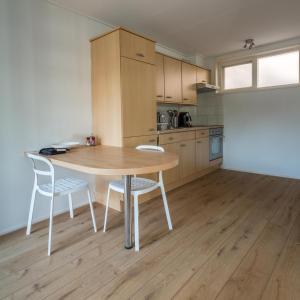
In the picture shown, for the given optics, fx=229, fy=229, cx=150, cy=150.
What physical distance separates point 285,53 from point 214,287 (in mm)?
3920

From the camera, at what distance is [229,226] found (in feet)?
7.36

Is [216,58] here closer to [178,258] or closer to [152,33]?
[152,33]

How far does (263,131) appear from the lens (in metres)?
4.11

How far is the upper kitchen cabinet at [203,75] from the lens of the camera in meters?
4.28

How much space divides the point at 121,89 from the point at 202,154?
2073mm

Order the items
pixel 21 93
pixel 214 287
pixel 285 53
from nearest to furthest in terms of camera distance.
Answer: pixel 214 287
pixel 21 93
pixel 285 53

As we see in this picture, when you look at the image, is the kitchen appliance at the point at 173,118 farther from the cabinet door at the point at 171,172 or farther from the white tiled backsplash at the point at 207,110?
the cabinet door at the point at 171,172

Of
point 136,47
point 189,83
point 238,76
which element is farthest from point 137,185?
point 238,76

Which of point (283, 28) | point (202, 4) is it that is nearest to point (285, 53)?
point (283, 28)

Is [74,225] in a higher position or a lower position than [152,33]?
lower

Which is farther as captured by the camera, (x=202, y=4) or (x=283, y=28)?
(x=283, y=28)

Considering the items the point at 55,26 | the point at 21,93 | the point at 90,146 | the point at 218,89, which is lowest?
the point at 90,146

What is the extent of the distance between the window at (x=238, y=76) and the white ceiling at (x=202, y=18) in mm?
571

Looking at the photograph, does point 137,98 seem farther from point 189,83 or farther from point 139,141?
point 189,83
